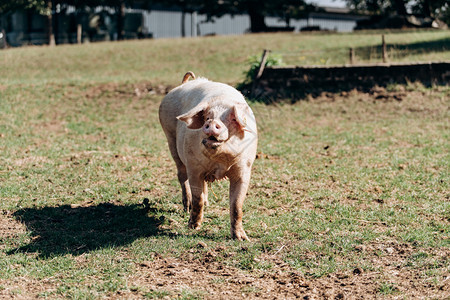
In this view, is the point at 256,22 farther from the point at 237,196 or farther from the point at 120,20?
the point at 237,196

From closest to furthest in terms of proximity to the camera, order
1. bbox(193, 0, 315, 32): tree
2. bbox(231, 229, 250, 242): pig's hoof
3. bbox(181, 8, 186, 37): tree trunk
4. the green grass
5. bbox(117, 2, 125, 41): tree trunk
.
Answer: bbox(231, 229, 250, 242): pig's hoof → the green grass → bbox(117, 2, 125, 41): tree trunk → bbox(193, 0, 315, 32): tree → bbox(181, 8, 186, 37): tree trunk

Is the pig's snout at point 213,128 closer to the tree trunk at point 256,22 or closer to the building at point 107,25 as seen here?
the building at point 107,25

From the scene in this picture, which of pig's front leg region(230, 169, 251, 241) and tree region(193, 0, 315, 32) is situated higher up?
tree region(193, 0, 315, 32)

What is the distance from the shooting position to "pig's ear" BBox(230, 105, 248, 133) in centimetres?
526

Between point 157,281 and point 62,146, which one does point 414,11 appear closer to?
point 62,146

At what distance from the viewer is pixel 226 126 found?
534cm

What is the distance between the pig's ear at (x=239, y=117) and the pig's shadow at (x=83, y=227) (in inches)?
73.4

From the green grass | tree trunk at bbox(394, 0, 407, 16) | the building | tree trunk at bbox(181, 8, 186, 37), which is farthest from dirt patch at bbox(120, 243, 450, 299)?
tree trunk at bbox(394, 0, 407, 16)

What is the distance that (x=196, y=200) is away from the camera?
624 centimetres

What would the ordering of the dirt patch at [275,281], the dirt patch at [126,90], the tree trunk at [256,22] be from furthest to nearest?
the tree trunk at [256,22] → the dirt patch at [126,90] → the dirt patch at [275,281]

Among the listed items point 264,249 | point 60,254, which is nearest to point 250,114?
point 264,249

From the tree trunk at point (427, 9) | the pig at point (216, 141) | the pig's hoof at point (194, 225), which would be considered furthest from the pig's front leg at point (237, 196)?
the tree trunk at point (427, 9)

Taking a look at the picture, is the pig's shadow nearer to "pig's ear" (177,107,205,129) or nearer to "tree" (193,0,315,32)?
"pig's ear" (177,107,205,129)

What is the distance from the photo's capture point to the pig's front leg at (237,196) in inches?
236
